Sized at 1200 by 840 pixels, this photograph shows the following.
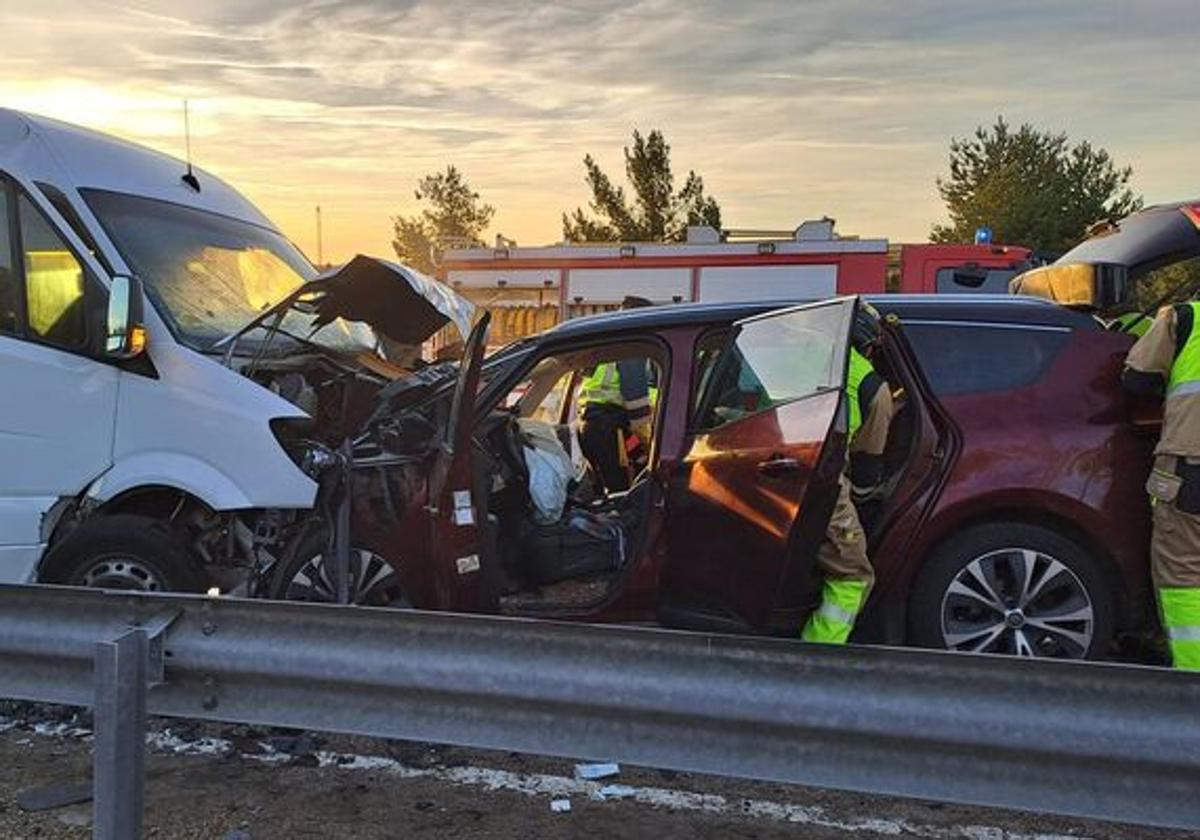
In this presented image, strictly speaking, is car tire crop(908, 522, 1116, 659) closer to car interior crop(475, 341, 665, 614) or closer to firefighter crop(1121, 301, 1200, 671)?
firefighter crop(1121, 301, 1200, 671)

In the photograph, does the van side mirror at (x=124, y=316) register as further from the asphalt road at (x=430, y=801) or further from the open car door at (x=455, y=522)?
the asphalt road at (x=430, y=801)

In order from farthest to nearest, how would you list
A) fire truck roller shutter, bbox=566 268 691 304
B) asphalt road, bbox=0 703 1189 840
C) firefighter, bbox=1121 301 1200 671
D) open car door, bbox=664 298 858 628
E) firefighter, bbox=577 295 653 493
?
fire truck roller shutter, bbox=566 268 691 304
firefighter, bbox=577 295 653 493
firefighter, bbox=1121 301 1200 671
open car door, bbox=664 298 858 628
asphalt road, bbox=0 703 1189 840

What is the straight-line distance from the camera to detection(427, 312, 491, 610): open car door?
3871mm

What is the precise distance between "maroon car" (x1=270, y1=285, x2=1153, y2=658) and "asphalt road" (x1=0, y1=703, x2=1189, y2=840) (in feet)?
1.90

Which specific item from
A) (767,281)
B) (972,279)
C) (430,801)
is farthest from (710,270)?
(430,801)

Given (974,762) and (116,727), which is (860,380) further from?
(116,727)

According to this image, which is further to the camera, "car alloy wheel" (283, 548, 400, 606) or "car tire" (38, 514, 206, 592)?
"car tire" (38, 514, 206, 592)

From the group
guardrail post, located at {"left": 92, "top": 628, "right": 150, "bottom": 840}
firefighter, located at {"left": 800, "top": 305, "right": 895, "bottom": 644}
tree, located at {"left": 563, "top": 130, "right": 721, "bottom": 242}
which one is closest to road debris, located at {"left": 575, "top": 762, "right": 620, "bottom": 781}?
firefighter, located at {"left": 800, "top": 305, "right": 895, "bottom": 644}

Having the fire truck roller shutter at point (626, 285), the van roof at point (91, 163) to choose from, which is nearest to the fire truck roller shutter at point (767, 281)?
the fire truck roller shutter at point (626, 285)

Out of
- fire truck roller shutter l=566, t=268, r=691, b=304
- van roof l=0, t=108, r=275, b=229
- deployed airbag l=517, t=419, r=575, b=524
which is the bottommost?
deployed airbag l=517, t=419, r=575, b=524

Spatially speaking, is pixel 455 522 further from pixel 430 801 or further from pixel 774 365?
pixel 774 365

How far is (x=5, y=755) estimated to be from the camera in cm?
370

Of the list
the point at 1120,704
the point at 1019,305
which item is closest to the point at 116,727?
the point at 1120,704

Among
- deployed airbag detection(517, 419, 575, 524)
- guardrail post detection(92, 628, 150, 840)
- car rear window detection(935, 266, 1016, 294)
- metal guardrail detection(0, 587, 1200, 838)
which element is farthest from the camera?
car rear window detection(935, 266, 1016, 294)
